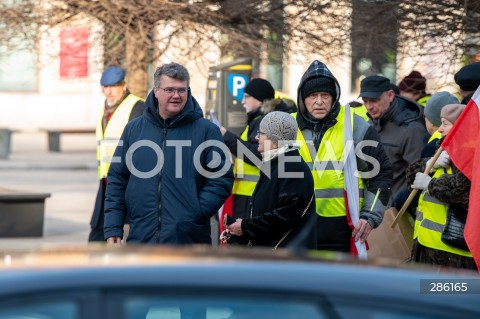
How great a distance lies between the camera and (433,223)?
680 centimetres

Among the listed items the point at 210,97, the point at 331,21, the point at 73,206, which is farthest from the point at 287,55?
the point at 73,206

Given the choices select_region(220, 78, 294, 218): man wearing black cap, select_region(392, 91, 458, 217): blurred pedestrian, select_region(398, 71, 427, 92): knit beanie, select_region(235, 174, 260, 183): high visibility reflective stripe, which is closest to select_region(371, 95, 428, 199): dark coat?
select_region(220, 78, 294, 218): man wearing black cap

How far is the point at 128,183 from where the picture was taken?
6379 mm

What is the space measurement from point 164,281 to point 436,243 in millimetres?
4065

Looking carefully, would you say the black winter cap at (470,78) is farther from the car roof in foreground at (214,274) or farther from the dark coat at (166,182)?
the car roof in foreground at (214,274)

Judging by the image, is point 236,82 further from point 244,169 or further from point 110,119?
point 244,169

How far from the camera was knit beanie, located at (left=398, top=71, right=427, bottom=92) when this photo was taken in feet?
38.2

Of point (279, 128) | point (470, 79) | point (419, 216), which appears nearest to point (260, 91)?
point (470, 79)

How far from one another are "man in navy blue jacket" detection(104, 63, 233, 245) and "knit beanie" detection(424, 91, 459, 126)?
1.95 metres

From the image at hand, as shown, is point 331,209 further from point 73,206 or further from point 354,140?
point 73,206

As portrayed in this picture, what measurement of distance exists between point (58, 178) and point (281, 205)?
15694mm

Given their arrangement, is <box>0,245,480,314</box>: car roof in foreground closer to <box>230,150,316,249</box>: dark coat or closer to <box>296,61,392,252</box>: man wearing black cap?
<box>230,150,316,249</box>: dark coat

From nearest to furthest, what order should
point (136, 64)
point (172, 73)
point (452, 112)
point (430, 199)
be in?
1. point (172, 73)
2. point (430, 199)
3. point (452, 112)
4. point (136, 64)

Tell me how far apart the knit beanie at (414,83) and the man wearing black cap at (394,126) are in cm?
178
